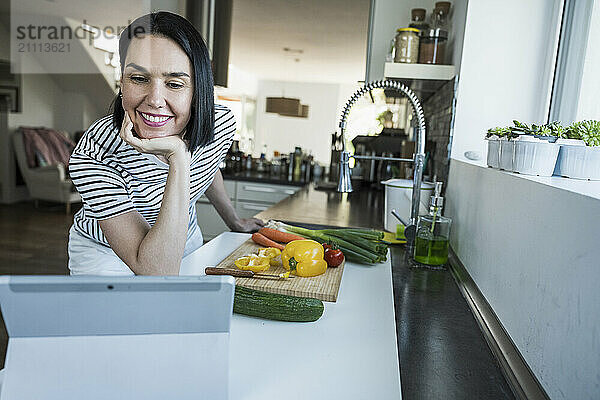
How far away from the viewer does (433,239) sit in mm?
1492

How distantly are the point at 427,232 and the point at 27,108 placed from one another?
7.59 meters

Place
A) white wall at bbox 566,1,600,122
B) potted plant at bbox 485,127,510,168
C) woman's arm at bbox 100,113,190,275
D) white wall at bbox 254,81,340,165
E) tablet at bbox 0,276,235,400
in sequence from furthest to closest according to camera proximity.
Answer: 1. white wall at bbox 254,81,340,165
2. white wall at bbox 566,1,600,122
3. potted plant at bbox 485,127,510,168
4. woman's arm at bbox 100,113,190,275
5. tablet at bbox 0,276,235,400

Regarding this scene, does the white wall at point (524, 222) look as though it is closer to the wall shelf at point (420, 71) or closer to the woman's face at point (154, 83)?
the wall shelf at point (420, 71)

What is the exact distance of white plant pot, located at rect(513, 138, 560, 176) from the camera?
3.50 ft

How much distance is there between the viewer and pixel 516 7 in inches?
72.0

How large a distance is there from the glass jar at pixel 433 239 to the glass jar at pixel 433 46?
1.05m

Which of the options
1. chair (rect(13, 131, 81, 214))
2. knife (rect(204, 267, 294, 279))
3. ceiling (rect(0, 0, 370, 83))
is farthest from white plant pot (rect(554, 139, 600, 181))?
chair (rect(13, 131, 81, 214))

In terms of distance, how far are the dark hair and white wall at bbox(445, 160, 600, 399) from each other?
79 centimetres

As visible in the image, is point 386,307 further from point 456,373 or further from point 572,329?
point 572,329

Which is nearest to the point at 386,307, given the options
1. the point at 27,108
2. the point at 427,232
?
the point at 427,232

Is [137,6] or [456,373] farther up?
[137,6]

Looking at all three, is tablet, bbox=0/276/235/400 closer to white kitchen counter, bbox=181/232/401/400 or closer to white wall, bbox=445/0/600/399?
white kitchen counter, bbox=181/232/401/400

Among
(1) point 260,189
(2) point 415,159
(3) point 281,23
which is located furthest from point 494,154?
(3) point 281,23

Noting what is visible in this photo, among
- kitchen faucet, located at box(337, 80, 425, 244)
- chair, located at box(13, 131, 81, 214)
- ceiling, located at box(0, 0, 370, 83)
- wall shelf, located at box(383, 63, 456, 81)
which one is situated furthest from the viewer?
chair, located at box(13, 131, 81, 214)
